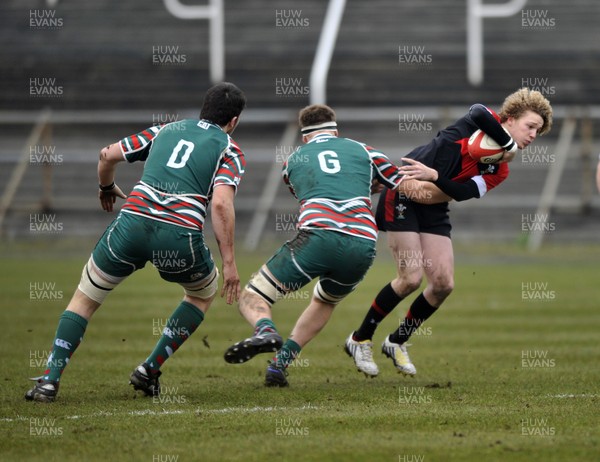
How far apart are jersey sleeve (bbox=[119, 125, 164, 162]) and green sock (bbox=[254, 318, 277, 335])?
1.42 meters

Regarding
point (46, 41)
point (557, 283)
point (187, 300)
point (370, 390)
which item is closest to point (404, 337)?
point (370, 390)

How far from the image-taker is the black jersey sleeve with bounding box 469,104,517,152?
8.83 metres

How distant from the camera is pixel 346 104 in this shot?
2666cm

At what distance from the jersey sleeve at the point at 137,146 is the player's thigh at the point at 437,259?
2441 millimetres

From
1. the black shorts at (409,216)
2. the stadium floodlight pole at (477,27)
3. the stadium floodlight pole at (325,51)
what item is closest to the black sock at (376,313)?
the black shorts at (409,216)

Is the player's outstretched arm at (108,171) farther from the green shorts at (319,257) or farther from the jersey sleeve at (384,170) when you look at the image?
the jersey sleeve at (384,170)

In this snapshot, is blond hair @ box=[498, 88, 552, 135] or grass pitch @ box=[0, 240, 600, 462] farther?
blond hair @ box=[498, 88, 552, 135]

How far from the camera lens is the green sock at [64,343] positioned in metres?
8.00

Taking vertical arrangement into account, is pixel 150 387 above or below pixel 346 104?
above

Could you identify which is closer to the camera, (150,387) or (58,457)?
(58,457)

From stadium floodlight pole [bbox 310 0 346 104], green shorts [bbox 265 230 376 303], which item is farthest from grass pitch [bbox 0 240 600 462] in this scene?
stadium floodlight pole [bbox 310 0 346 104]

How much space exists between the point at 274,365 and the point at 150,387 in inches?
39.2

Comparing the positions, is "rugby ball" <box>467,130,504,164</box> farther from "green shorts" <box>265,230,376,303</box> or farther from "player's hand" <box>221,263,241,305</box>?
"player's hand" <box>221,263,241,305</box>

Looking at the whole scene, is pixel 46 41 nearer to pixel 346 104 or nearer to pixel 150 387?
pixel 346 104
